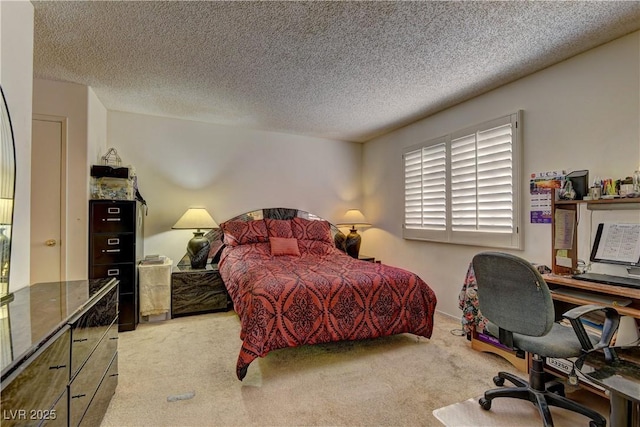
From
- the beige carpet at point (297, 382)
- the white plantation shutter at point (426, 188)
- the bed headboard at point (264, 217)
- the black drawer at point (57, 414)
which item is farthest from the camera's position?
the bed headboard at point (264, 217)

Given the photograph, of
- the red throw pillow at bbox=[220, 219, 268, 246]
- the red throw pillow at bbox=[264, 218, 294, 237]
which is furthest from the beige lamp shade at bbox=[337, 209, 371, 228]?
the red throw pillow at bbox=[220, 219, 268, 246]

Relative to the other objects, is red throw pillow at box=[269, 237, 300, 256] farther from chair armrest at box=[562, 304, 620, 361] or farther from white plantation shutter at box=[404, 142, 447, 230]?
chair armrest at box=[562, 304, 620, 361]

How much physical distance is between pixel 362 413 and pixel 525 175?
2467 mm

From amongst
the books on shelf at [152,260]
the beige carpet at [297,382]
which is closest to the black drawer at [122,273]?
the books on shelf at [152,260]

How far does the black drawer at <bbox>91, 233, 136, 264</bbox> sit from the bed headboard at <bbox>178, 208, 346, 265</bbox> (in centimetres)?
98

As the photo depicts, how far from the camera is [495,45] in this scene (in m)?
2.37

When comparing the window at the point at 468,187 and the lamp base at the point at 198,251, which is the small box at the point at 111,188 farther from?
the window at the point at 468,187

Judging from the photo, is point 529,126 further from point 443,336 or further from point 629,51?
point 443,336

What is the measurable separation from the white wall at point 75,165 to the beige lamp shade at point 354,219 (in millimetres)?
3368

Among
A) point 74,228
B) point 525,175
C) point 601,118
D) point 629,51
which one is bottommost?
point 74,228

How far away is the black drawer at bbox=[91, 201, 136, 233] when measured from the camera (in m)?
3.20

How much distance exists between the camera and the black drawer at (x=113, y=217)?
3195mm

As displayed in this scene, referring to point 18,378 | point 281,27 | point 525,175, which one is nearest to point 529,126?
point 525,175

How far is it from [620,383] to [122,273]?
151 inches
